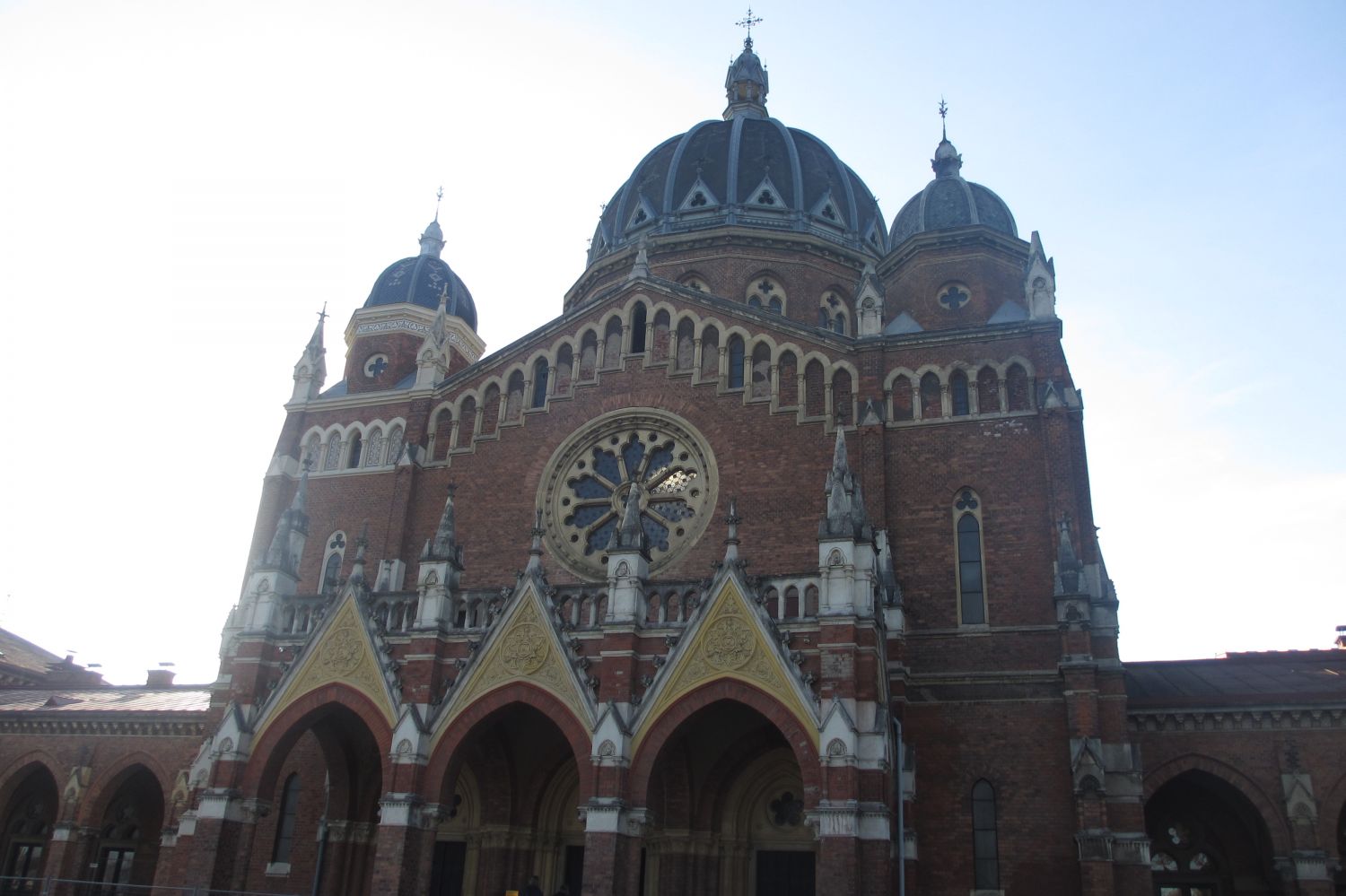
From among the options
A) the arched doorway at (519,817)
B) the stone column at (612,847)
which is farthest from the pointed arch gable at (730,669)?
the arched doorway at (519,817)

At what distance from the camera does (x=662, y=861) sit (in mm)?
23984

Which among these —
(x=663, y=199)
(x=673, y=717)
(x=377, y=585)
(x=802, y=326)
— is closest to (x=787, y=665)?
(x=673, y=717)

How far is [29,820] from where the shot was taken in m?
35.6

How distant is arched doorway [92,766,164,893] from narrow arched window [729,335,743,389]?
21.0m

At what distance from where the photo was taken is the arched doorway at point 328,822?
25859 mm

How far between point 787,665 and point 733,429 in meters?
8.81

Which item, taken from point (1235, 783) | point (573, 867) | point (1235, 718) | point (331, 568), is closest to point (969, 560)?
point (1235, 718)

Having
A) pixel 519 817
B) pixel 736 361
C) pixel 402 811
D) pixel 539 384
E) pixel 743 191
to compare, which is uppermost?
pixel 743 191

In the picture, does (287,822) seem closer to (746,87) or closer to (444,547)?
(444,547)

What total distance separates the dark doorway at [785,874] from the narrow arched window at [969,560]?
20.5 ft

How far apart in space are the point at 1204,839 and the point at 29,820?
1354 inches

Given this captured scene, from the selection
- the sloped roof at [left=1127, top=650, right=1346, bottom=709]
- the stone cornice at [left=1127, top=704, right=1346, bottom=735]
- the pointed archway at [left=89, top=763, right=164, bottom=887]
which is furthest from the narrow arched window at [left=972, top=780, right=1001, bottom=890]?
the pointed archway at [left=89, top=763, right=164, bottom=887]

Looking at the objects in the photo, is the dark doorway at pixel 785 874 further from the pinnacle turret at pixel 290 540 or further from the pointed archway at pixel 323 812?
the pinnacle turret at pixel 290 540

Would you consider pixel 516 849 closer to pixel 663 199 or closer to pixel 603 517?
pixel 603 517
